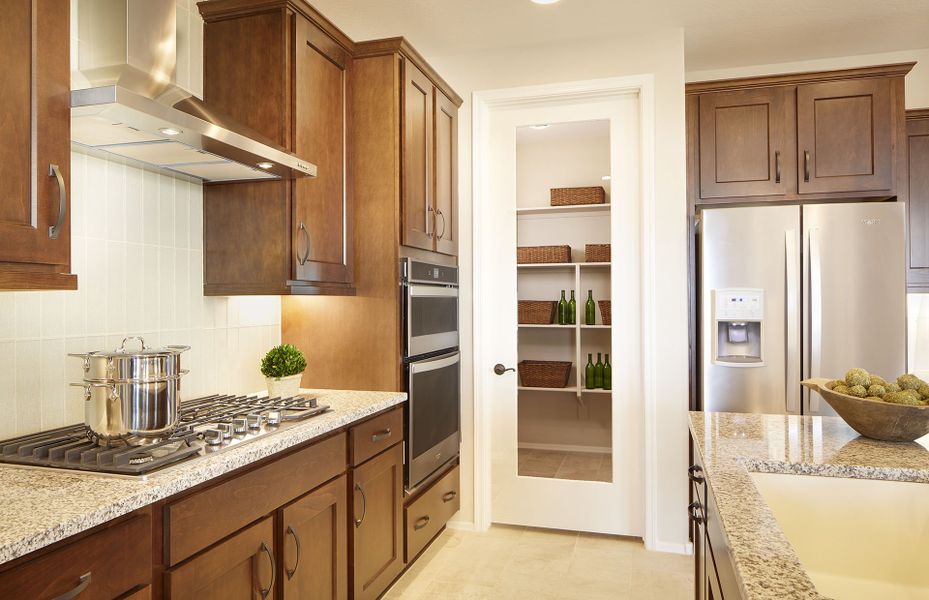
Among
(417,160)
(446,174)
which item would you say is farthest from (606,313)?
(417,160)

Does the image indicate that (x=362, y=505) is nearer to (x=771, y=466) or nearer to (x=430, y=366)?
(x=430, y=366)

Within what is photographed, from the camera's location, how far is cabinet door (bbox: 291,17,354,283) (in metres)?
2.36

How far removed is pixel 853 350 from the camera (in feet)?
9.95

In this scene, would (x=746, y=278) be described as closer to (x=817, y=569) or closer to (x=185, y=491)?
(x=817, y=569)

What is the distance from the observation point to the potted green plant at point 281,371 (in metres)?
2.40

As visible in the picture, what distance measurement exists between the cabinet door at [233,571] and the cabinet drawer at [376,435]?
21.2 inches

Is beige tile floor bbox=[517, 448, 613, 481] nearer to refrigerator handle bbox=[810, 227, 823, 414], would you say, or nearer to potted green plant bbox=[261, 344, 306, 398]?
refrigerator handle bbox=[810, 227, 823, 414]

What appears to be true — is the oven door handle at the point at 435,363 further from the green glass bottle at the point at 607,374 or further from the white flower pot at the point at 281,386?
the green glass bottle at the point at 607,374

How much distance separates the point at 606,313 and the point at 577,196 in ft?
2.13

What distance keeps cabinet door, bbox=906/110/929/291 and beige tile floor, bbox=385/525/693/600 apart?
78.6 inches

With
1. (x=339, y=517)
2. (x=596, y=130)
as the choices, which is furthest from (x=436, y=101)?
(x=339, y=517)

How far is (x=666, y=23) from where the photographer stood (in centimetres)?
316

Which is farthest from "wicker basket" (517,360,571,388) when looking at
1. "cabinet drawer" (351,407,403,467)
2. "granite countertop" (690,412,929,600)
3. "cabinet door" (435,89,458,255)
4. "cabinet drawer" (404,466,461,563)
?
"granite countertop" (690,412,929,600)

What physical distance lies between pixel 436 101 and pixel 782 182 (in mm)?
1843
